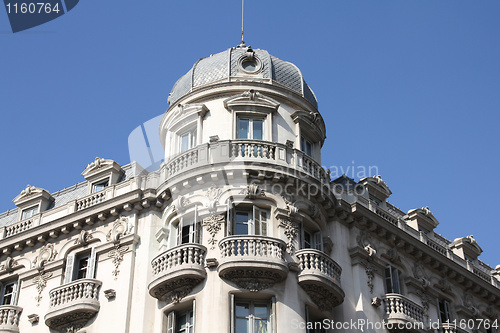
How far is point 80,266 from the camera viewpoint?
37188 millimetres

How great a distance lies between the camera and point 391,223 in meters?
39.4

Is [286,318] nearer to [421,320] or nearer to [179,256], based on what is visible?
[179,256]

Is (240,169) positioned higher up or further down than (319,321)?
higher up

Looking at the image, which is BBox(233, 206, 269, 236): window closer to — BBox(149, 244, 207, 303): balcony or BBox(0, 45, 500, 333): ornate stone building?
BBox(0, 45, 500, 333): ornate stone building

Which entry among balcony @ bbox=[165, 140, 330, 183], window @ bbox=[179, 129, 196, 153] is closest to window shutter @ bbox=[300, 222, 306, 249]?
balcony @ bbox=[165, 140, 330, 183]

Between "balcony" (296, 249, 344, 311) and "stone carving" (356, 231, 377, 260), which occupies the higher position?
"stone carving" (356, 231, 377, 260)

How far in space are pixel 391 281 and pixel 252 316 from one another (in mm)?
8853

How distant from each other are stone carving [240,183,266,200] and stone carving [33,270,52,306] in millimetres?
9784

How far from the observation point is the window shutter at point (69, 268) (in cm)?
3629

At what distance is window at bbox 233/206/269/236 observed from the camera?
33.9 m

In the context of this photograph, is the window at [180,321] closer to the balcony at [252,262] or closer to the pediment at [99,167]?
the balcony at [252,262]

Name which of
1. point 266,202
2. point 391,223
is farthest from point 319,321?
point 391,223

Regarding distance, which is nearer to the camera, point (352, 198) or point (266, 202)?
point (266, 202)

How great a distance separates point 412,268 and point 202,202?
1136 cm
